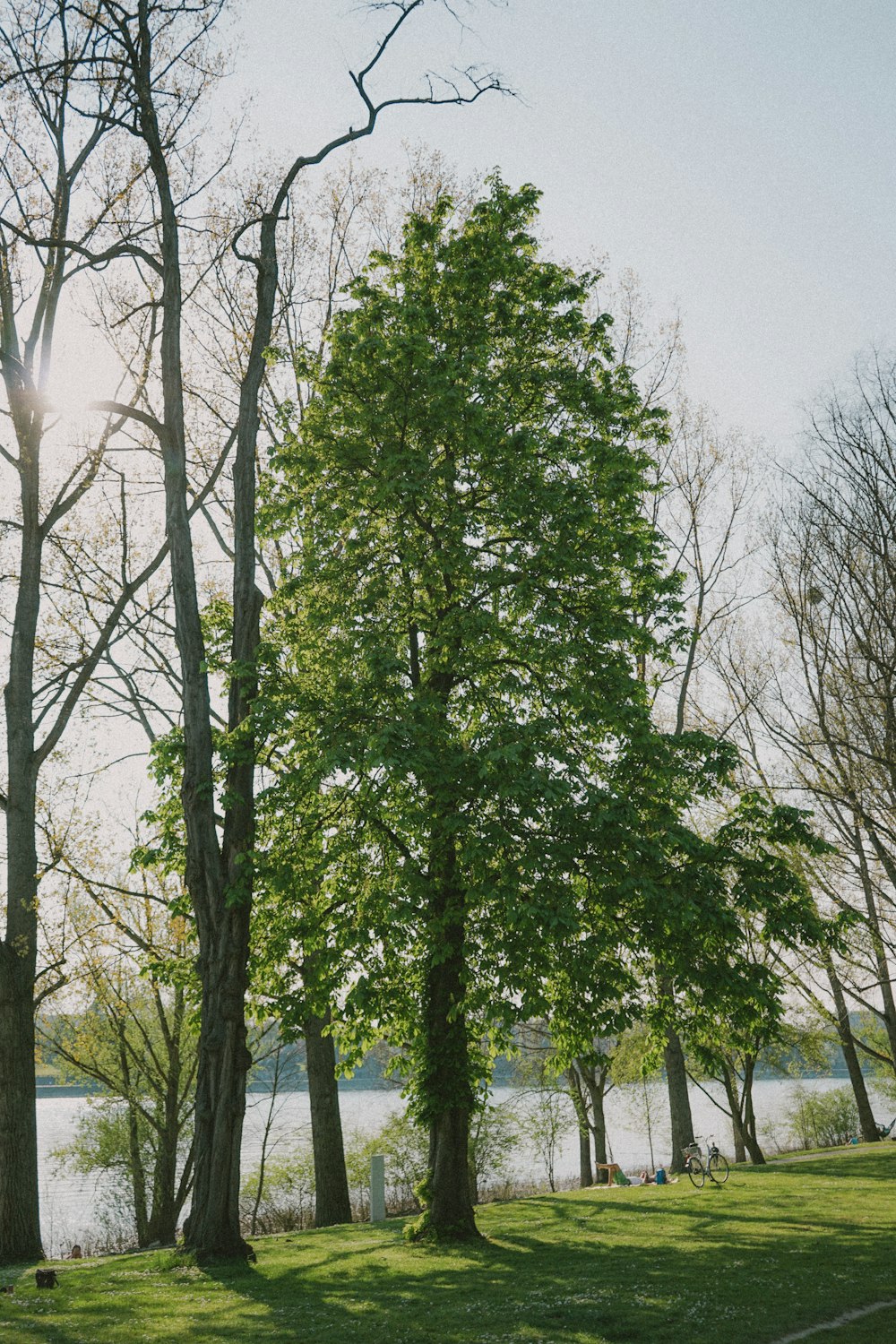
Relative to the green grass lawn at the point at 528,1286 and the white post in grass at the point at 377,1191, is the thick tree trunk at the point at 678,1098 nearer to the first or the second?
the green grass lawn at the point at 528,1286

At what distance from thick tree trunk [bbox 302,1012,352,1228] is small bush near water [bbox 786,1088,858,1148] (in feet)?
110

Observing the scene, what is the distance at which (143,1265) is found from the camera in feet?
37.7

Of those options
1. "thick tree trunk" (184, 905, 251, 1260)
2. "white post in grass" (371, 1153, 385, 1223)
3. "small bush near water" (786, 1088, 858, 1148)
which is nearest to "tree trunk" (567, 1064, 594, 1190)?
"small bush near water" (786, 1088, 858, 1148)

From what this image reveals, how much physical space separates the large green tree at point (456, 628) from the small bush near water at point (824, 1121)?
126 ft

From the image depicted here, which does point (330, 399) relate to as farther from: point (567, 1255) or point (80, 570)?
point (567, 1255)

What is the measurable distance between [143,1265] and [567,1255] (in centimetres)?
489

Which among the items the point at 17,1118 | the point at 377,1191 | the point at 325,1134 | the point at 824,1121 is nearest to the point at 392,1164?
the point at 824,1121

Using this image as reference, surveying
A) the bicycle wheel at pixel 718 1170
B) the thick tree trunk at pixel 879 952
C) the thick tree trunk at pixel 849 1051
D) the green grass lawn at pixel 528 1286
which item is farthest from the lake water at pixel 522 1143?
the thick tree trunk at pixel 879 952

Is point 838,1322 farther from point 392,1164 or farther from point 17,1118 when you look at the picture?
point 392,1164

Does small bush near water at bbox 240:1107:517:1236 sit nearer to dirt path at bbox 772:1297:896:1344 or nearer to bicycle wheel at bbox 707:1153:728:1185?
bicycle wheel at bbox 707:1153:728:1185

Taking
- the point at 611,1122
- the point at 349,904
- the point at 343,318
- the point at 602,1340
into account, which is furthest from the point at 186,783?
the point at 611,1122

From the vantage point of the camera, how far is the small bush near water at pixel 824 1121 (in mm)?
43969

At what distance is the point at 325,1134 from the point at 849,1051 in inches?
681

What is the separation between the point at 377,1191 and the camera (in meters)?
15.8
